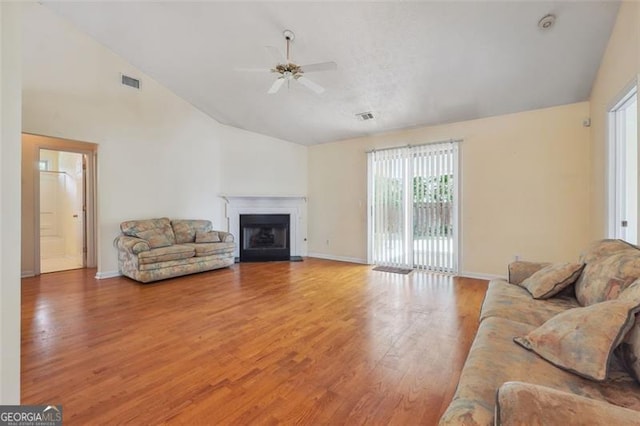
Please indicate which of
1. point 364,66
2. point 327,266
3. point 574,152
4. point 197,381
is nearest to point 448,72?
point 364,66

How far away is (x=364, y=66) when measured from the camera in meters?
3.71

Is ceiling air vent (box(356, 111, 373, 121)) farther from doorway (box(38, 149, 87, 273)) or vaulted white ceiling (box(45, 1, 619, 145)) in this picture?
doorway (box(38, 149, 87, 273))

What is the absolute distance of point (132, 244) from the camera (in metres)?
4.25

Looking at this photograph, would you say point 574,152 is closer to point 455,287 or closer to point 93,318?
point 455,287

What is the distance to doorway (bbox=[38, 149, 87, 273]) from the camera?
5797 millimetres

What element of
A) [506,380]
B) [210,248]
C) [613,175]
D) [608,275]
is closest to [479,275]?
[613,175]

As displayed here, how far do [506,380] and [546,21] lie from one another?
330 centimetres

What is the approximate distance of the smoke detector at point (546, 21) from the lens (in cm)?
270

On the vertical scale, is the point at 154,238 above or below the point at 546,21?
below

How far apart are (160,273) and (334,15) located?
4.16m

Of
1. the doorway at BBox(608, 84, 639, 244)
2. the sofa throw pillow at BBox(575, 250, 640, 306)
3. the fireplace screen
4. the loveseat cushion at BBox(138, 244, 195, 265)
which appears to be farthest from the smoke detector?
the loveseat cushion at BBox(138, 244, 195, 265)

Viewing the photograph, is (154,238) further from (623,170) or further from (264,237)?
(623,170)

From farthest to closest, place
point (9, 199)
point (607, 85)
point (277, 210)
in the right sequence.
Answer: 1. point (277, 210)
2. point (607, 85)
3. point (9, 199)

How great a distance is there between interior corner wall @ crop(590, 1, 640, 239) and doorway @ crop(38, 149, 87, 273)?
8.05 m
